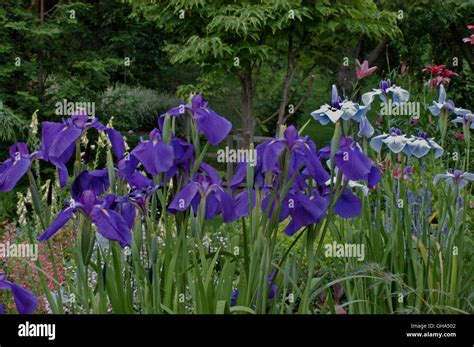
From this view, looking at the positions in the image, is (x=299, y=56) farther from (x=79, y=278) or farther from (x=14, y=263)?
(x=79, y=278)

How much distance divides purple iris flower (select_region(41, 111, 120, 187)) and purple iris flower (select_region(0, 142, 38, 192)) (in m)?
0.05

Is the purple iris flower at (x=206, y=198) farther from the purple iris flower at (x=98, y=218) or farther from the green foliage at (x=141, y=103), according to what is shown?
the green foliage at (x=141, y=103)

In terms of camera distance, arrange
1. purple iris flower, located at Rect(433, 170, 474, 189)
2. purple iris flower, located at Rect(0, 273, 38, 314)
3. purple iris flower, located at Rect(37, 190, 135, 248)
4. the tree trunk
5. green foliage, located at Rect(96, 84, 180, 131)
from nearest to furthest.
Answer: purple iris flower, located at Rect(0, 273, 38, 314) → purple iris flower, located at Rect(37, 190, 135, 248) → purple iris flower, located at Rect(433, 170, 474, 189) → the tree trunk → green foliage, located at Rect(96, 84, 180, 131)

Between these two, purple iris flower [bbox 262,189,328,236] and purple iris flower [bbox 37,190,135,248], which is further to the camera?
purple iris flower [bbox 262,189,328,236]

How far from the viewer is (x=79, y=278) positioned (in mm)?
1821

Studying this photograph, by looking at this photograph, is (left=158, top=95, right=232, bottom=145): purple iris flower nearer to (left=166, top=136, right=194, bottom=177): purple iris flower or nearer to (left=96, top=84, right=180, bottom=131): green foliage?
(left=166, top=136, right=194, bottom=177): purple iris flower

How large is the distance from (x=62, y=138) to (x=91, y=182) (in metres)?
0.17

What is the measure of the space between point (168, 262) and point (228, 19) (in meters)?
6.64

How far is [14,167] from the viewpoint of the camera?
1.77 metres

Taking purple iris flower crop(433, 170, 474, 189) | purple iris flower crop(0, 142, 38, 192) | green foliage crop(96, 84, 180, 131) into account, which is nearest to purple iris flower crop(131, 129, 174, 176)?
purple iris flower crop(0, 142, 38, 192)

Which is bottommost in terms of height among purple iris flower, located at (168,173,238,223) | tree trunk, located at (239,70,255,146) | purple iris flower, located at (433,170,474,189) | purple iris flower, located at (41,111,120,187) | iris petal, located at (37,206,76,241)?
iris petal, located at (37,206,76,241)

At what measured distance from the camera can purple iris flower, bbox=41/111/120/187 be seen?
178 centimetres

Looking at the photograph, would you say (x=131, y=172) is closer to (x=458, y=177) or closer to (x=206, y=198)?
(x=206, y=198)
